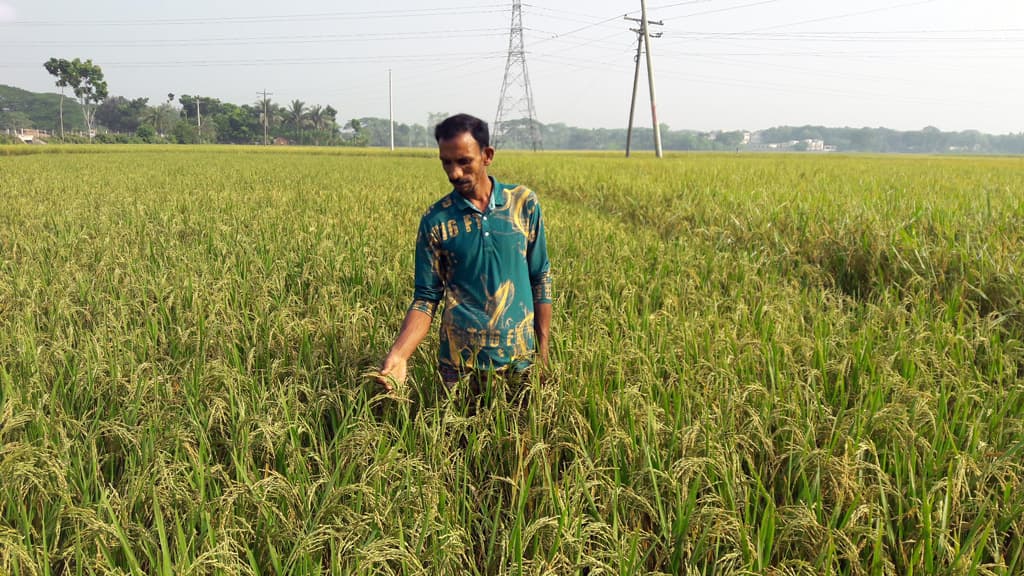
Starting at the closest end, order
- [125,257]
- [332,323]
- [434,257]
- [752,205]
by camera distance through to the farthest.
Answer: [434,257] → [332,323] → [125,257] → [752,205]

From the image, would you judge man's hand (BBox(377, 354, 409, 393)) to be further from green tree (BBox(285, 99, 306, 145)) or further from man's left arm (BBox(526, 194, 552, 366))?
green tree (BBox(285, 99, 306, 145))

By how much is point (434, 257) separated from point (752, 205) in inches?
214

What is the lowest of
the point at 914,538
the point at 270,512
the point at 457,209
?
the point at 914,538

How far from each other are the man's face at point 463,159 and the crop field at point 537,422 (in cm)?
68

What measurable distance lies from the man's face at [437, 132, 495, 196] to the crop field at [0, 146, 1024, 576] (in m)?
0.68

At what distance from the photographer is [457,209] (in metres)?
1.97

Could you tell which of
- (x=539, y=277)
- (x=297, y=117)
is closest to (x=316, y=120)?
(x=297, y=117)

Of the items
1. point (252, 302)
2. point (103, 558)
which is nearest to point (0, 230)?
point (252, 302)

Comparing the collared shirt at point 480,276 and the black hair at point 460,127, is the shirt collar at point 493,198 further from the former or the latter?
the black hair at point 460,127

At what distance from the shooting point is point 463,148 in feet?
5.92

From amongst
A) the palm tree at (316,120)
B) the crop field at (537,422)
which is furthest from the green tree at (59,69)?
the crop field at (537,422)

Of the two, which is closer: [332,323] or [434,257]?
[434,257]

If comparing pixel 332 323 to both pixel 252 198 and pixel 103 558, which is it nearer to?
pixel 103 558

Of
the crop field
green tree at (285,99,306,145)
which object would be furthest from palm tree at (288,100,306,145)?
the crop field
